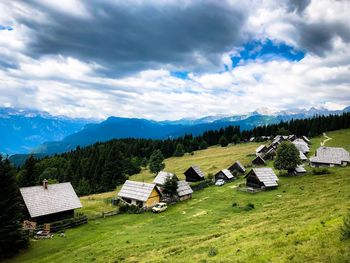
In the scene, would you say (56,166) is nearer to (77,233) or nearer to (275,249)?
(77,233)

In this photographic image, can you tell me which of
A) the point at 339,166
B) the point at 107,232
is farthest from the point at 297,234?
the point at 339,166

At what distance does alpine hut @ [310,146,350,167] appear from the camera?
3383 inches

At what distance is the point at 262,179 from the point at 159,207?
25066 millimetres

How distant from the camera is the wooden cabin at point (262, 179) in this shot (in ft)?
218

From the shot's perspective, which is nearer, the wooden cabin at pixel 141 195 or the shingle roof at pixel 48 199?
the shingle roof at pixel 48 199

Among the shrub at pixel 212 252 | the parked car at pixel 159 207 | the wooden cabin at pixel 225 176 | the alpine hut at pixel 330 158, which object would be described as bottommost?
the parked car at pixel 159 207

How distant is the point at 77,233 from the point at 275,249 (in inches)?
1337

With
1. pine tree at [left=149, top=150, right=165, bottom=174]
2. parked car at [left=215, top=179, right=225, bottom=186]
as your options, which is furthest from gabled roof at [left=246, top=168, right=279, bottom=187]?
pine tree at [left=149, top=150, right=165, bottom=174]

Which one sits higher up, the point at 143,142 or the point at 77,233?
the point at 143,142

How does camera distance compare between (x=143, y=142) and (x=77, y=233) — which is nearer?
(x=77, y=233)

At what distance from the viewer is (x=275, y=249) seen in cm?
2097

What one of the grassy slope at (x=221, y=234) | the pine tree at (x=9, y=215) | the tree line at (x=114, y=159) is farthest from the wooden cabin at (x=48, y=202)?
the tree line at (x=114, y=159)

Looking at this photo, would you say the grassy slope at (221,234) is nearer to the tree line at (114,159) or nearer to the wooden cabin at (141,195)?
the wooden cabin at (141,195)

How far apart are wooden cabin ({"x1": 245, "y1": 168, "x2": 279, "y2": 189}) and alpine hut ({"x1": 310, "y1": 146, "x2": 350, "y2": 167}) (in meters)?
27.1
